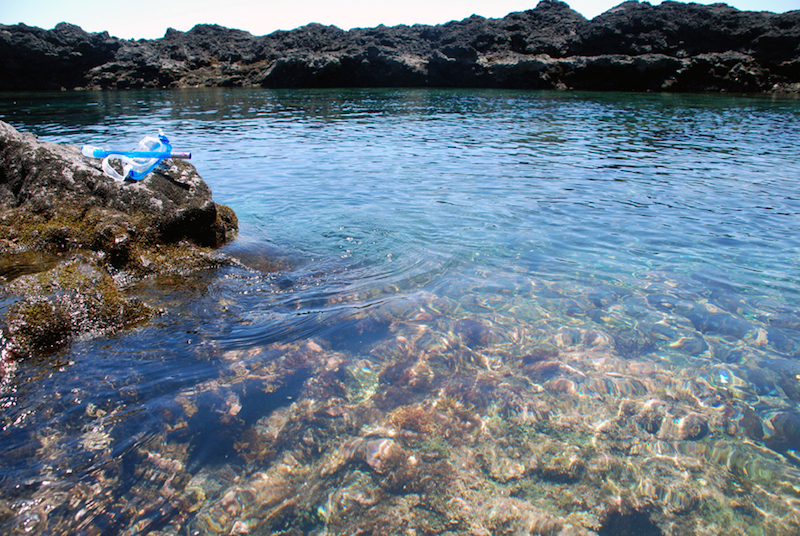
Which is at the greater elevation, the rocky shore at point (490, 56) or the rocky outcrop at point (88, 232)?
the rocky shore at point (490, 56)

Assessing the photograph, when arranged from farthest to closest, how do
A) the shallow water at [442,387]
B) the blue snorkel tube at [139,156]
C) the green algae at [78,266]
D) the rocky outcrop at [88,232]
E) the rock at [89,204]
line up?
1. the blue snorkel tube at [139,156]
2. the rock at [89,204]
3. the rocky outcrop at [88,232]
4. the green algae at [78,266]
5. the shallow water at [442,387]

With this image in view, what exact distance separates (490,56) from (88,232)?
6501 centimetres

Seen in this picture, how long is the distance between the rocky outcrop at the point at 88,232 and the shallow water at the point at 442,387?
14.1 inches

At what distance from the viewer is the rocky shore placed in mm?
48344

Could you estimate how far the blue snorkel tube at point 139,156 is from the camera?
6305 mm

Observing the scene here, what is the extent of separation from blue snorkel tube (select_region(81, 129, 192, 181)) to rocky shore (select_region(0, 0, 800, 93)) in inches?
2216

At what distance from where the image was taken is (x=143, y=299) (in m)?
5.12

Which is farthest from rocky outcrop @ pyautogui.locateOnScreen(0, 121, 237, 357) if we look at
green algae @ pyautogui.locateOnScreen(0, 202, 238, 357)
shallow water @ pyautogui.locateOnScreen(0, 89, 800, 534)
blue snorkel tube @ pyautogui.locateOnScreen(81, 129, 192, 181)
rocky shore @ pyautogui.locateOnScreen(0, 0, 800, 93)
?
rocky shore @ pyautogui.locateOnScreen(0, 0, 800, 93)

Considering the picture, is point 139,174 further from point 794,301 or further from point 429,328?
point 794,301

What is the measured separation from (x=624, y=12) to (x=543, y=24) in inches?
515

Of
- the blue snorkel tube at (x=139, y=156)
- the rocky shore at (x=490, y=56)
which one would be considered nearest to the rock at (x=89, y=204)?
the blue snorkel tube at (x=139, y=156)

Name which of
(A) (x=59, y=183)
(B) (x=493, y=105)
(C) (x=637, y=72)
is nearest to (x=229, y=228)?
(A) (x=59, y=183)

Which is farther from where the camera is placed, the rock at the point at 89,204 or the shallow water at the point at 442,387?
the rock at the point at 89,204

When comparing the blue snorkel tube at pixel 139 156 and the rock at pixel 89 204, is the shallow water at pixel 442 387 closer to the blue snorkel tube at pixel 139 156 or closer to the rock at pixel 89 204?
the rock at pixel 89 204
